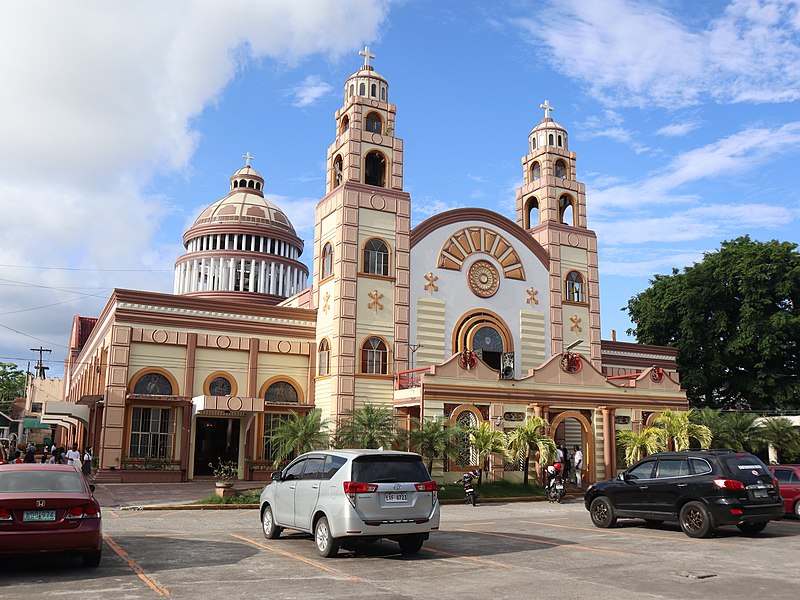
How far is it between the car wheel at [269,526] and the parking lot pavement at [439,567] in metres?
0.16

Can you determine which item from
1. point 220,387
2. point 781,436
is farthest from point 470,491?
point 781,436

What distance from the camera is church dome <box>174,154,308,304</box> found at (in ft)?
182

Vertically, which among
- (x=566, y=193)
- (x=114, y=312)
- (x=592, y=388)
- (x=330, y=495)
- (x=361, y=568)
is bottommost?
(x=361, y=568)

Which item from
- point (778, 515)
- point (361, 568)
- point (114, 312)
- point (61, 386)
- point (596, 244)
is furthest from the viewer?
point (61, 386)

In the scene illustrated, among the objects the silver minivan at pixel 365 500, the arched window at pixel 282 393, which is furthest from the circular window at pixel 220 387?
the silver minivan at pixel 365 500

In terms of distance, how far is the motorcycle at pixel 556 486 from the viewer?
26.5 m

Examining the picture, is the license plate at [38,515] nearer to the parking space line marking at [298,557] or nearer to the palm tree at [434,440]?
the parking space line marking at [298,557]

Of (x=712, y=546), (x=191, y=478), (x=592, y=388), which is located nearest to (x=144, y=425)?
(x=191, y=478)

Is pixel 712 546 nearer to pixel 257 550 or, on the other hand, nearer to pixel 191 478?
pixel 257 550

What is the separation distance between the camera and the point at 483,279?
3669 cm

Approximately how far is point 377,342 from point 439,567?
22233mm

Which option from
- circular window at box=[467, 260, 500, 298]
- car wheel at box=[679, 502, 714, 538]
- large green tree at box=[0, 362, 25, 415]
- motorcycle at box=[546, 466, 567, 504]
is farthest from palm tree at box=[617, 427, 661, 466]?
large green tree at box=[0, 362, 25, 415]

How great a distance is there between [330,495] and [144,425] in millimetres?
21607

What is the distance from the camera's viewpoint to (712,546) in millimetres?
13836
